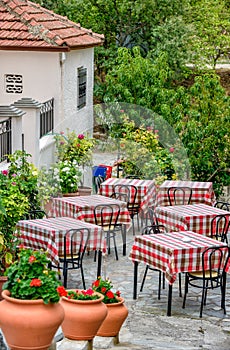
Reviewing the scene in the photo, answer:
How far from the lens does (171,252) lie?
11.5 meters

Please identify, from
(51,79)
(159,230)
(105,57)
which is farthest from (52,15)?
(105,57)

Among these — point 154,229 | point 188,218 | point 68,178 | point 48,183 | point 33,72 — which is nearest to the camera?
point 154,229

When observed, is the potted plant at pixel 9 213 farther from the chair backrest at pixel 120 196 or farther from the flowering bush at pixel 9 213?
the chair backrest at pixel 120 196

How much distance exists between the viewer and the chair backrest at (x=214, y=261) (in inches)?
459

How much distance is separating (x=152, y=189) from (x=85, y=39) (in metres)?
5.45

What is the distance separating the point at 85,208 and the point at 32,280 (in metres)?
7.47

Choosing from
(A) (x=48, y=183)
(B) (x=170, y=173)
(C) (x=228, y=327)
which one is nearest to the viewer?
(C) (x=228, y=327)

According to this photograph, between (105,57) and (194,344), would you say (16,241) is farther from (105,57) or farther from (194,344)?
(105,57)

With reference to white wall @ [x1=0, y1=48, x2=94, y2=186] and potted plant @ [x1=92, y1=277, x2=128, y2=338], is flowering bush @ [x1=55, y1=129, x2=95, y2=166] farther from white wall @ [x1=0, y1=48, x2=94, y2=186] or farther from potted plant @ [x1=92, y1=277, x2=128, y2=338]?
potted plant @ [x1=92, y1=277, x2=128, y2=338]

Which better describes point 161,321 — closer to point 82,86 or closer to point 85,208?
point 85,208

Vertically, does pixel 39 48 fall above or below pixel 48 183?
above

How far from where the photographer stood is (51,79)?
19.2m

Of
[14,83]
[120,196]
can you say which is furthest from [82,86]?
[120,196]

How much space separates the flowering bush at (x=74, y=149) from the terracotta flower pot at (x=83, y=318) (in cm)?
1023
